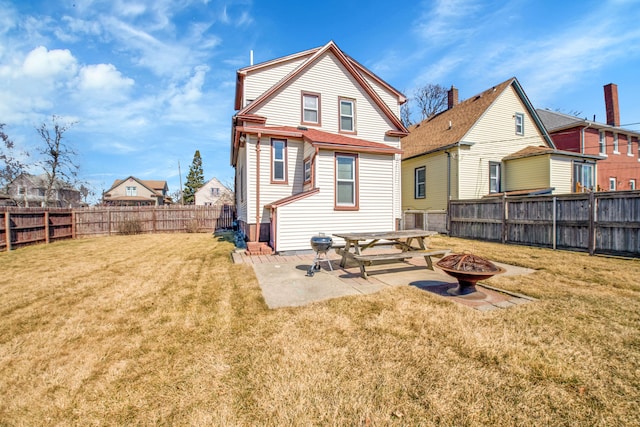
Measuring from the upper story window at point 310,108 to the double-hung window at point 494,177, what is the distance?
1178 cm

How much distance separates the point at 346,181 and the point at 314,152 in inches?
60.8

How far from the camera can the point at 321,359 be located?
9.09 feet

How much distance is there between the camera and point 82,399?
90.0 inches

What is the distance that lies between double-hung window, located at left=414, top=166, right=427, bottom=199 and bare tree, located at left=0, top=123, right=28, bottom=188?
112 feet

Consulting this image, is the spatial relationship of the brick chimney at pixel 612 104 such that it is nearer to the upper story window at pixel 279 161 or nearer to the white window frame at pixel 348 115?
the white window frame at pixel 348 115

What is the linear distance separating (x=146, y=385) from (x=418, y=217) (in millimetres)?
16458

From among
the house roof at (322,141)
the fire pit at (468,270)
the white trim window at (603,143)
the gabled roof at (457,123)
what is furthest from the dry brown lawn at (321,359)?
the white trim window at (603,143)

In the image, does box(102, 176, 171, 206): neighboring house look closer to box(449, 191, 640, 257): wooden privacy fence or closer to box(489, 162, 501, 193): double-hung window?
box(489, 162, 501, 193): double-hung window

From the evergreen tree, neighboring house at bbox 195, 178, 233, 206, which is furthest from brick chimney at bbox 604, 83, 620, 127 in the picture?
the evergreen tree

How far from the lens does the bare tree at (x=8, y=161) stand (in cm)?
2311

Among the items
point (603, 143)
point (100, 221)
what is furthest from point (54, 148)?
point (603, 143)

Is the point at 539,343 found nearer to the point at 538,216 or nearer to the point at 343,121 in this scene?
the point at 538,216

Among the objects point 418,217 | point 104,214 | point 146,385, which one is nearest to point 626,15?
point 418,217

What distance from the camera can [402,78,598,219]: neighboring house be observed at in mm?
15203
